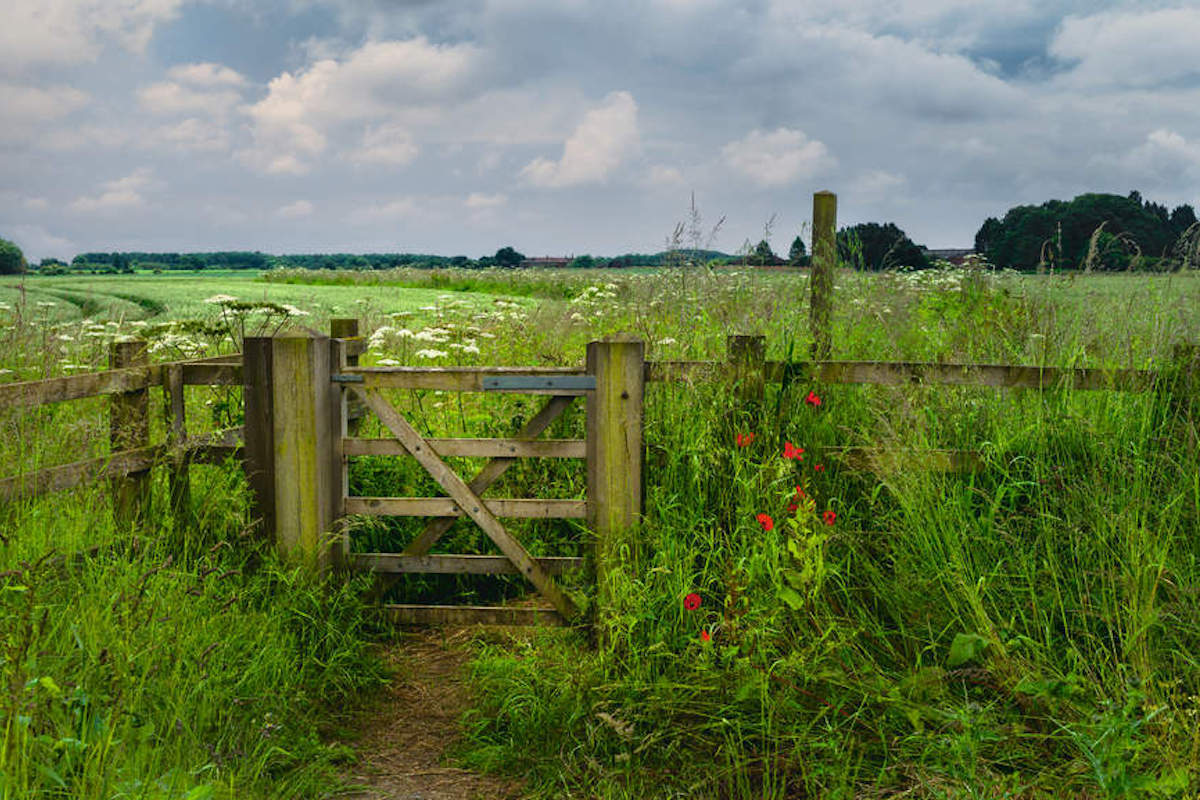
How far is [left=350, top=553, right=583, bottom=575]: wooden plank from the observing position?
19.0ft

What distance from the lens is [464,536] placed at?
6449mm

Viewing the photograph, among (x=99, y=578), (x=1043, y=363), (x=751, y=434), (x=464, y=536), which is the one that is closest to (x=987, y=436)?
(x=1043, y=363)

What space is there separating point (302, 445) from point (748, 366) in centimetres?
276

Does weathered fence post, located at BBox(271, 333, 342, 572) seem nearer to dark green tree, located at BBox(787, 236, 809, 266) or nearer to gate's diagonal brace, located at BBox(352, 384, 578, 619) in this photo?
gate's diagonal brace, located at BBox(352, 384, 578, 619)

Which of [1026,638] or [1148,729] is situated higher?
[1026,638]

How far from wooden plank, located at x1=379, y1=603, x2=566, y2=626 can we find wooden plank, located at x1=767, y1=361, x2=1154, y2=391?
202 centimetres

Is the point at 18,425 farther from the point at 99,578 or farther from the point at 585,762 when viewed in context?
the point at 585,762

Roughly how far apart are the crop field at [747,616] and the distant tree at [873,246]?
1.13 metres

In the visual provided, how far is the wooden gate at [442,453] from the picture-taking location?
546 cm

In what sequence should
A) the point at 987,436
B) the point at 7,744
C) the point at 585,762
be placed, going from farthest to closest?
the point at 987,436
the point at 585,762
the point at 7,744

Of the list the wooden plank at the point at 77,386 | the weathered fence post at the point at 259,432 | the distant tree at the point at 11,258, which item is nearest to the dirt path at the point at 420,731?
the weathered fence post at the point at 259,432

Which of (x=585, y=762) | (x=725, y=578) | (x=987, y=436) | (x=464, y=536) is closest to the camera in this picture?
(x=585, y=762)

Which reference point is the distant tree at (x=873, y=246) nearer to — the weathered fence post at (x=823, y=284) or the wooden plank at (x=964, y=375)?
the weathered fence post at (x=823, y=284)

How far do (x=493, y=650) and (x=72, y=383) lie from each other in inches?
111
